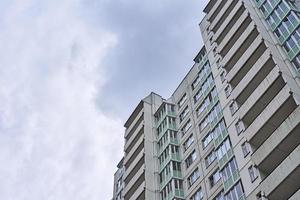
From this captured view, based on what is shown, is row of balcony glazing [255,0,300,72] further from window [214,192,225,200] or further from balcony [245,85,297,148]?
window [214,192,225,200]

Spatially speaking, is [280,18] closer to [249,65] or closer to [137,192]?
[249,65]

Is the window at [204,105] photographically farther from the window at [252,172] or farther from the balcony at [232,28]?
the window at [252,172]

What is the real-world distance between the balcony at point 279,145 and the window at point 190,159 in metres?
12.6

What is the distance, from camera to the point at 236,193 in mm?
35625

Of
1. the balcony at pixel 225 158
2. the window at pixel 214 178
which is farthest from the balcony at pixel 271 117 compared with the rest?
the window at pixel 214 178

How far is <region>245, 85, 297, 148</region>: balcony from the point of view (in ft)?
113

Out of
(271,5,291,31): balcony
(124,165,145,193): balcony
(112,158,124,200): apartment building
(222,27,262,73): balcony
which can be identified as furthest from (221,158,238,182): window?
(112,158,124,200): apartment building

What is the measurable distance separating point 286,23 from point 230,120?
10.7 meters

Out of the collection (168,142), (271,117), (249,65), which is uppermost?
(168,142)

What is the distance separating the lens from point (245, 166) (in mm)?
35375

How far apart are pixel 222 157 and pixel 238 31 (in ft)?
48.1

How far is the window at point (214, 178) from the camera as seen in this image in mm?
40188

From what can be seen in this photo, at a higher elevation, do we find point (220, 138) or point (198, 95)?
point (198, 95)

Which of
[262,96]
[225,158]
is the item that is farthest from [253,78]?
[225,158]
